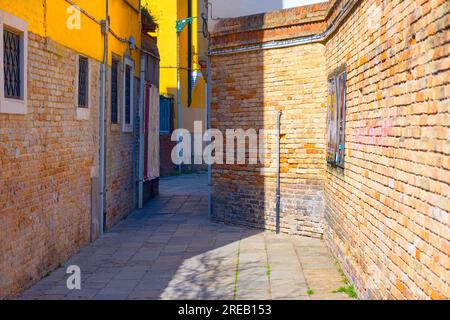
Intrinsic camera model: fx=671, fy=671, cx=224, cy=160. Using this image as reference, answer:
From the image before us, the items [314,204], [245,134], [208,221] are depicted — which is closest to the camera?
[314,204]

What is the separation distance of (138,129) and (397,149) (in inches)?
398

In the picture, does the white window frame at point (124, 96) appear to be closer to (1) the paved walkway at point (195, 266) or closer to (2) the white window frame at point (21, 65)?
(1) the paved walkway at point (195, 266)

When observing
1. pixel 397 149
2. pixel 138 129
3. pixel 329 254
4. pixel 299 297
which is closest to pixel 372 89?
pixel 397 149

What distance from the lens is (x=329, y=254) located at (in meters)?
9.64

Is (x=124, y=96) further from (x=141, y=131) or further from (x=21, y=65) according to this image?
(x=21, y=65)

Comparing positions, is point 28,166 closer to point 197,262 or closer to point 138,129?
point 197,262

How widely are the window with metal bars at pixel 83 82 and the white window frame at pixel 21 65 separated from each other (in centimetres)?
275

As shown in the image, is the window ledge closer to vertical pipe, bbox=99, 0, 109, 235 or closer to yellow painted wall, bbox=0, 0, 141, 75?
vertical pipe, bbox=99, 0, 109, 235

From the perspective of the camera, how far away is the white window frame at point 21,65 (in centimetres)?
686

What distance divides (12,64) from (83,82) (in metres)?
3.19

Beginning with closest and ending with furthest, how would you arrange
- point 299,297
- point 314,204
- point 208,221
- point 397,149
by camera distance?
point 397,149
point 299,297
point 314,204
point 208,221

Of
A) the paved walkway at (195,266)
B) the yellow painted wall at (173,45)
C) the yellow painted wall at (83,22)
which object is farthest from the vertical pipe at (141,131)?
the yellow painted wall at (173,45)

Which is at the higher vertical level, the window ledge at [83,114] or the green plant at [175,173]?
the window ledge at [83,114]

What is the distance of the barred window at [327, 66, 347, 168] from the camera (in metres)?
8.83
